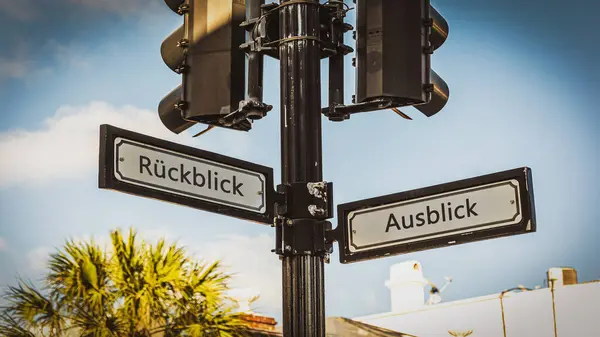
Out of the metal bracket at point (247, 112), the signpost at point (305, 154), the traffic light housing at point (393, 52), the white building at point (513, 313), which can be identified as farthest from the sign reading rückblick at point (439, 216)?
the white building at point (513, 313)

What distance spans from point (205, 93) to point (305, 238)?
0.83m

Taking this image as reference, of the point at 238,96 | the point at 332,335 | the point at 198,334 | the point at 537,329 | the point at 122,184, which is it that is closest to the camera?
the point at 122,184

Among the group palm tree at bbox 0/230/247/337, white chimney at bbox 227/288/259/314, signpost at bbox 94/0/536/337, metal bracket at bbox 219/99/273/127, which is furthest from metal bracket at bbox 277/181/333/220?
white chimney at bbox 227/288/259/314

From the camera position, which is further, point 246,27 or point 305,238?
point 246,27

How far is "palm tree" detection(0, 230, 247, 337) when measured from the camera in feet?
53.7

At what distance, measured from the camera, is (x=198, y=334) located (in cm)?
1659

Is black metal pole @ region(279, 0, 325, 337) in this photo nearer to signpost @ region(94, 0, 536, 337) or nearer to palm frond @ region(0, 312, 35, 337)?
signpost @ region(94, 0, 536, 337)

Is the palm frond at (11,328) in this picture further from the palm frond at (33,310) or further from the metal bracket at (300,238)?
the metal bracket at (300,238)

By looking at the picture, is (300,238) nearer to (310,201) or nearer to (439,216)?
(310,201)

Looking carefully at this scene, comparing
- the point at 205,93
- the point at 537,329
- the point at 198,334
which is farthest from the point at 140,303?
the point at 205,93

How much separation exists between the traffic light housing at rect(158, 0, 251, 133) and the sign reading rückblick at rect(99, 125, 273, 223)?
219mm

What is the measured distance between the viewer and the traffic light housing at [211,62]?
16.1 feet

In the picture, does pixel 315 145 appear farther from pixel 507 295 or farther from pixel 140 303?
pixel 507 295

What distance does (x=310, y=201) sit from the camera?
4.63 metres
